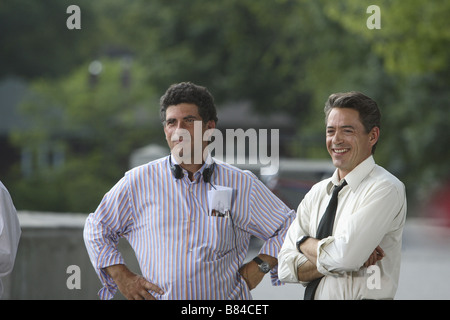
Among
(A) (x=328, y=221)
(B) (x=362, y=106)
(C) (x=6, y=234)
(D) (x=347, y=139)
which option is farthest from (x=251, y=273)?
(C) (x=6, y=234)

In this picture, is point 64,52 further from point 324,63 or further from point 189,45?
point 324,63

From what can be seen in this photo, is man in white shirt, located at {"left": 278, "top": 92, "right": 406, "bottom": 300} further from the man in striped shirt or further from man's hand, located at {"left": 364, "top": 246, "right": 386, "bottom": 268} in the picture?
the man in striped shirt

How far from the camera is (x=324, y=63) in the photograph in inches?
1309

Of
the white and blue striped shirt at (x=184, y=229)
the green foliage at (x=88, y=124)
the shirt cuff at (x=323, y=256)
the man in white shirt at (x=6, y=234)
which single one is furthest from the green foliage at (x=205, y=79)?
the shirt cuff at (x=323, y=256)

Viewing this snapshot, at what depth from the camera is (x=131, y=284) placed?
4.71 m

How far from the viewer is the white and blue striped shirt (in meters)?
4.66

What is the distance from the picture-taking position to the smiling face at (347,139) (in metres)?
4.34

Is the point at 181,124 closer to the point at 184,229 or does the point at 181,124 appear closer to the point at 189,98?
the point at 189,98

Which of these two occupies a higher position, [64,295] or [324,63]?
[324,63]

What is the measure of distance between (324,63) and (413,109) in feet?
22.0

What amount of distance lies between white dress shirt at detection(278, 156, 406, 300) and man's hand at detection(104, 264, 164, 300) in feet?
2.49

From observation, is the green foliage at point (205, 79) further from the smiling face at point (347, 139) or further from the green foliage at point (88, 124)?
the smiling face at point (347, 139)

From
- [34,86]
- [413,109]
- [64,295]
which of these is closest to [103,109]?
[34,86]

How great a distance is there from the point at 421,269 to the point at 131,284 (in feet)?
39.3
